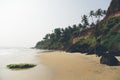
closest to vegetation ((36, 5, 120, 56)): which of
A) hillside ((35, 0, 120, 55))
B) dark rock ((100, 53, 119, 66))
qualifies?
hillside ((35, 0, 120, 55))

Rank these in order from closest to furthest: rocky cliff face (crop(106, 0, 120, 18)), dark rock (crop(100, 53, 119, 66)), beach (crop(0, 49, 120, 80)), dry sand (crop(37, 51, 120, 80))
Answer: dry sand (crop(37, 51, 120, 80))
beach (crop(0, 49, 120, 80))
dark rock (crop(100, 53, 119, 66))
rocky cliff face (crop(106, 0, 120, 18))

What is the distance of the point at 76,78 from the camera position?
17328 millimetres

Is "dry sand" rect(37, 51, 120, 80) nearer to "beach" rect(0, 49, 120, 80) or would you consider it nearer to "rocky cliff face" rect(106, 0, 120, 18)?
"beach" rect(0, 49, 120, 80)

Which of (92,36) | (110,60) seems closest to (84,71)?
(110,60)

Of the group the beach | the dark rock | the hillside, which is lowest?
the beach

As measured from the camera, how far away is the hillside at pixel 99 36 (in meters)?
49.2

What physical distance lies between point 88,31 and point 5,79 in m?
73.9

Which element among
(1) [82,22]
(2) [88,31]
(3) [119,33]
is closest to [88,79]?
(3) [119,33]

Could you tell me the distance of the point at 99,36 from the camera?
65.3 meters

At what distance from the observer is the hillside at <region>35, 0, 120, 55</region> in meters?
49.2

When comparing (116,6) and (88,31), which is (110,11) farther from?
(88,31)

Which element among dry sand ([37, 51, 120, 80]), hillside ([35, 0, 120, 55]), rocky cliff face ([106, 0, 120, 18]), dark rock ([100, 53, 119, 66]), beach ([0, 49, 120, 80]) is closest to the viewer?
dry sand ([37, 51, 120, 80])

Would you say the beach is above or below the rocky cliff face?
below

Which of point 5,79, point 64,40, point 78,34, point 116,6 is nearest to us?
point 5,79
